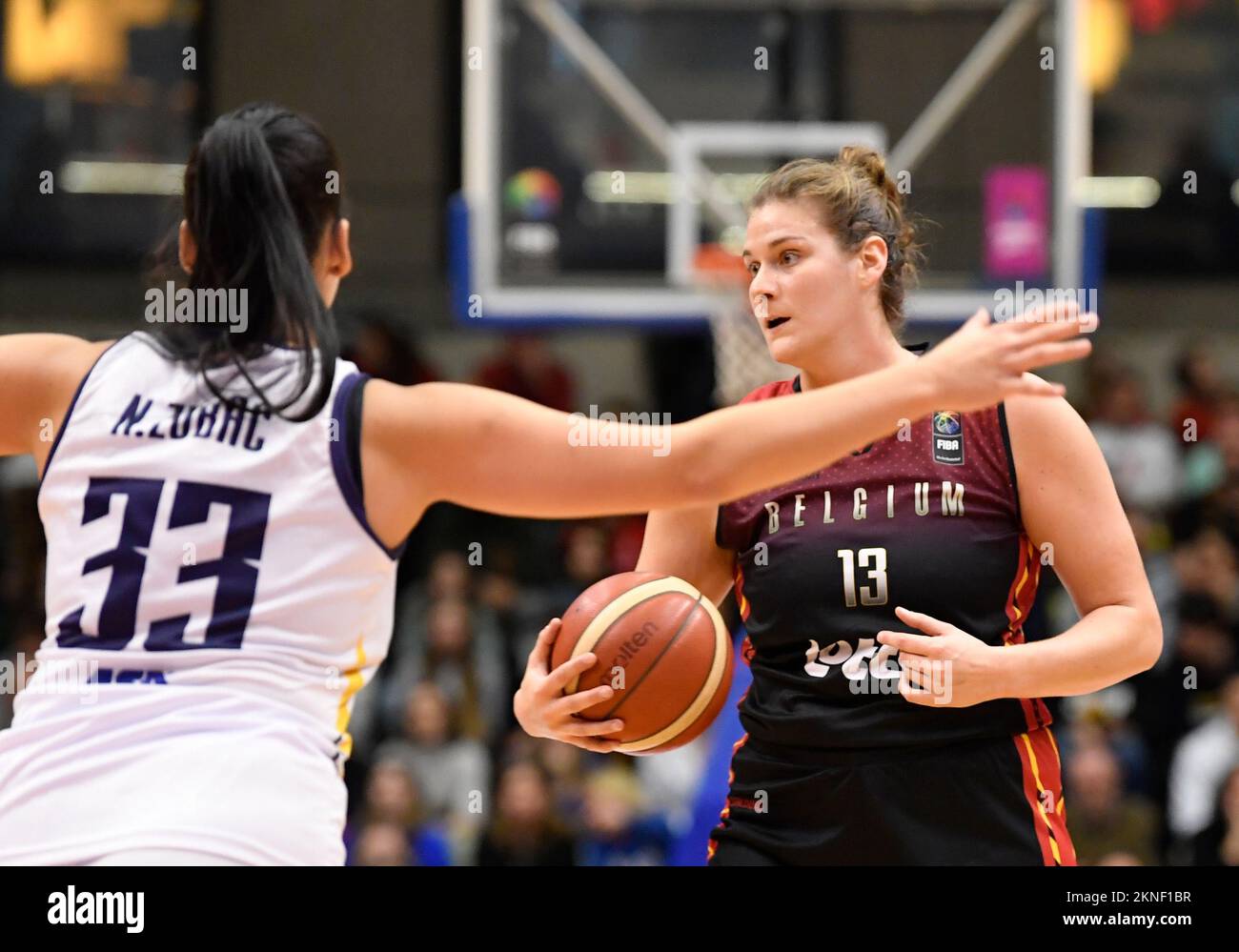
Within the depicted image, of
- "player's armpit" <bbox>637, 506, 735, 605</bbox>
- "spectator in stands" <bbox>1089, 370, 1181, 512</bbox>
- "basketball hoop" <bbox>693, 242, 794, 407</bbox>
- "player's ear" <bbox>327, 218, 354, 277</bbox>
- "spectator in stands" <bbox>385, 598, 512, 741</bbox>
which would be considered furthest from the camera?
"spectator in stands" <bbox>1089, 370, 1181, 512</bbox>

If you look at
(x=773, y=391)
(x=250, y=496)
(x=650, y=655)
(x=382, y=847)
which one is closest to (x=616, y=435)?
(x=250, y=496)

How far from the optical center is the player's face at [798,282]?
3367 millimetres

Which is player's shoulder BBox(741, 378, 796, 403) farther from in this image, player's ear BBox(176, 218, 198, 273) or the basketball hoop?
the basketball hoop

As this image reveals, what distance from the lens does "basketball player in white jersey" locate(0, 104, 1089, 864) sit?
2.41 meters

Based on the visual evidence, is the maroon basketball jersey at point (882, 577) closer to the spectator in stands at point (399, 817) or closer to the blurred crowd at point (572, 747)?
the blurred crowd at point (572, 747)

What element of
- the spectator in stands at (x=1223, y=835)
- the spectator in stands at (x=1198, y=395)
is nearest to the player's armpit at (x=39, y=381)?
the spectator in stands at (x=1223, y=835)

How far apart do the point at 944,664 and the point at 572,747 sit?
6.14 metres

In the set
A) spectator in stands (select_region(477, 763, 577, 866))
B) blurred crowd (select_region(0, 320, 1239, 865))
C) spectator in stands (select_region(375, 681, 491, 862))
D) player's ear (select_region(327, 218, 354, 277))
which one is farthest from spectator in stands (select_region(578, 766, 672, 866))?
player's ear (select_region(327, 218, 354, 277))

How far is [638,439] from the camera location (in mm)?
2535

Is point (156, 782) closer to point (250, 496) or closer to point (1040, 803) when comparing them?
point (250, 496)

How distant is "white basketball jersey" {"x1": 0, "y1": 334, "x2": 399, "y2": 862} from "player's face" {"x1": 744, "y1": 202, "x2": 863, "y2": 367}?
1.11m

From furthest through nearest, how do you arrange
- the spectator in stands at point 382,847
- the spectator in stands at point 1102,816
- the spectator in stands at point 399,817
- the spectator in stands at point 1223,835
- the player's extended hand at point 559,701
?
1. the spectator in stands at point 399,817
2. the spectator in stands at point 382,847
3. the spectator in stands at point 1102,816
4. the spectator in stands at point 1223,835
5. the player's extended hand at point 559,701
